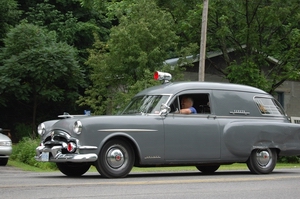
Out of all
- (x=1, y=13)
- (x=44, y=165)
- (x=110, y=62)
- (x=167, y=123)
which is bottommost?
(x=44, y=165)

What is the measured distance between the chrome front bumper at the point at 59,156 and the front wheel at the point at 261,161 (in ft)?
12.6

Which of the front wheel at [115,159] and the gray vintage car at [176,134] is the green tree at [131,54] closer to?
the gray vintage car at [176,134]

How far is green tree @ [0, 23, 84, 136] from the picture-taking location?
1219 inches

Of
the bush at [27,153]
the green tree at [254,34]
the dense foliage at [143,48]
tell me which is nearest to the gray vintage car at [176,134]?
the bush at [27,153]

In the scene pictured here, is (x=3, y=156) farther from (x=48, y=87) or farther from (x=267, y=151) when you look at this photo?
(x=48, y=87)

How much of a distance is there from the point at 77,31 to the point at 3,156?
1849 centimetres

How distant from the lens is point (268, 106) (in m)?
15.4

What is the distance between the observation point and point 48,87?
33.2 meters

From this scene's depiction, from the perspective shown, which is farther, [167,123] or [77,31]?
[77,31]

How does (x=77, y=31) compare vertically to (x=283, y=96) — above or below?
above

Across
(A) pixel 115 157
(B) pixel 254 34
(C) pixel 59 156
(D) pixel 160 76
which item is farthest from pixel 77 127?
(B) pixel 254 34

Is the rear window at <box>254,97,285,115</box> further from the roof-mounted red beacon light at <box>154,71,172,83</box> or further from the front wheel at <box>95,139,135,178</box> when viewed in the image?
the front wheel at <box>95,139,135,178</box>

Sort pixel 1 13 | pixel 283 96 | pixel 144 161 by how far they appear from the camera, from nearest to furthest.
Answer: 1. pixel 144 161
2. pixel 1 13
3. pixel 283 96

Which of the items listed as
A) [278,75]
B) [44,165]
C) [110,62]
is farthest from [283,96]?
[44,165]
